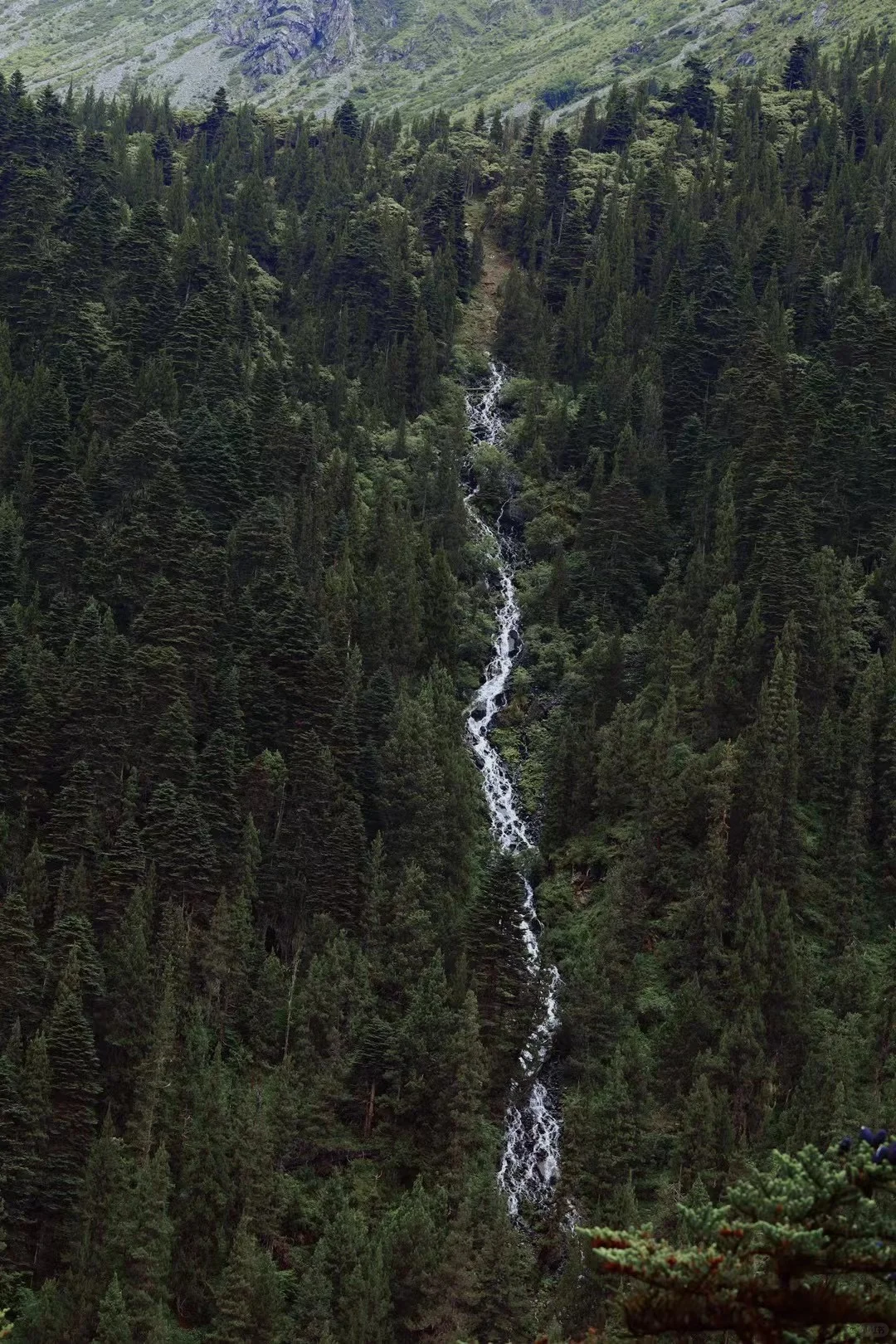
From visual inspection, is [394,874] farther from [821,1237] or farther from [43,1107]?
[821,1237]

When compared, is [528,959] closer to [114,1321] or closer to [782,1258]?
[114,1321]

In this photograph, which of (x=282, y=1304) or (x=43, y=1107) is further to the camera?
(x=43, y=1107)

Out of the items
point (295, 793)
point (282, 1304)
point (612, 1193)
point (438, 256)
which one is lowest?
point (612, 1193)

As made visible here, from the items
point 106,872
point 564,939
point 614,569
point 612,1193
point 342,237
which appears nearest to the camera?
point 612,1193

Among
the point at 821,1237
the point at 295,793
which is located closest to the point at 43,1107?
the point at 295,793

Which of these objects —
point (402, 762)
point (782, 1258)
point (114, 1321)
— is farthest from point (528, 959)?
point (782, 1258)

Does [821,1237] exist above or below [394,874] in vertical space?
above

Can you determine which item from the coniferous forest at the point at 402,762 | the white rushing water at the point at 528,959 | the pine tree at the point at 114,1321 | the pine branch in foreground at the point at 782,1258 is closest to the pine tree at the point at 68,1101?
the coniferous forest at the point at 402,762
